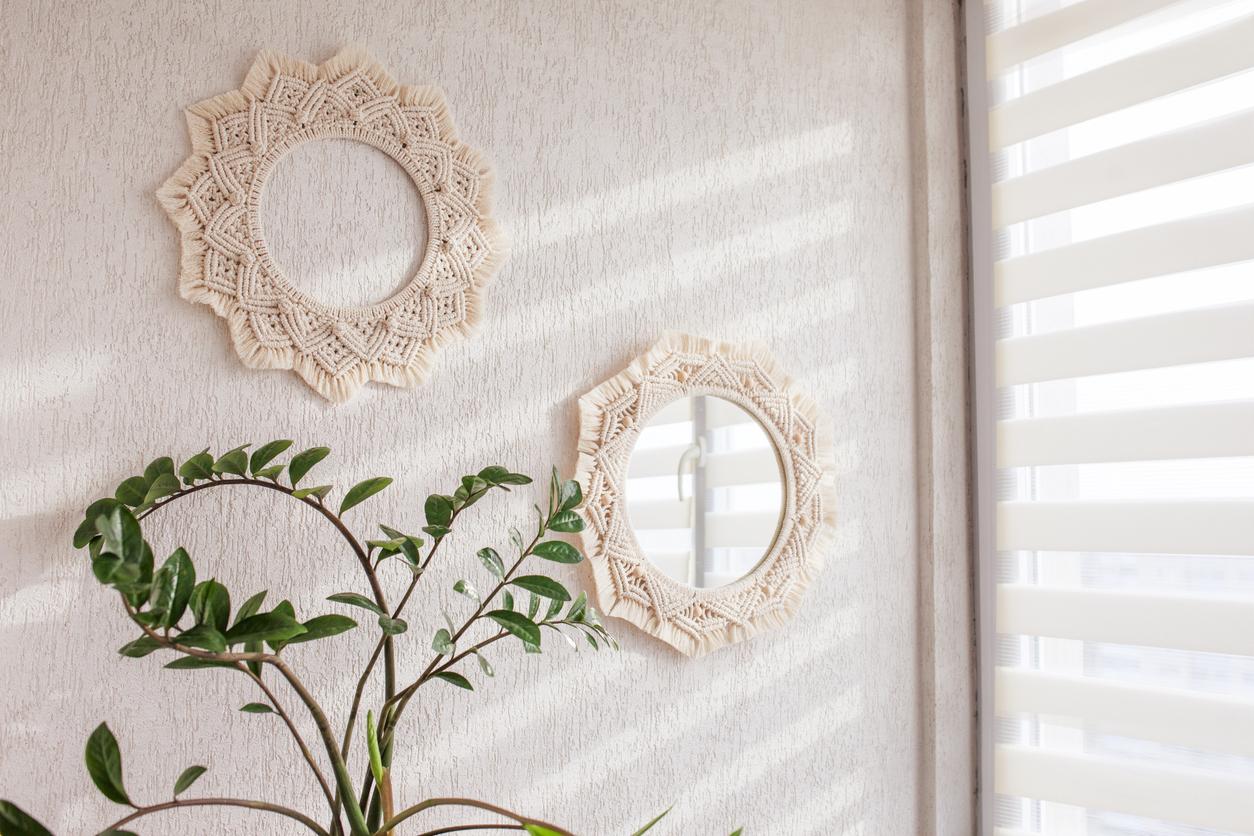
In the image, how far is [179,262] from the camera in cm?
120

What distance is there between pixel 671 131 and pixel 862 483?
0.66m

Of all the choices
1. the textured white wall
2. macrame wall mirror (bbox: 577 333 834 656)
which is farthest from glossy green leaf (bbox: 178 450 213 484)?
macrame wall mirror (bbox: 577 333 834 656)

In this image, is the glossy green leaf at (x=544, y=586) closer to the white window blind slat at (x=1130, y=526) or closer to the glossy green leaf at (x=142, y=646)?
the glossy green leaf at (x=142, y=646)

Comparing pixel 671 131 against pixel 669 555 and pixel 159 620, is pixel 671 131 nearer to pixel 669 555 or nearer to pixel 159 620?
pixel 669 555

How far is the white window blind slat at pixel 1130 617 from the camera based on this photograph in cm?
136

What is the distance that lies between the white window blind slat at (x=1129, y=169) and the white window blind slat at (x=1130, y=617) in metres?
0.63

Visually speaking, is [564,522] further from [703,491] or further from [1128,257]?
[1128,257]

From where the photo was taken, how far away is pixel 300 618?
1.23 m

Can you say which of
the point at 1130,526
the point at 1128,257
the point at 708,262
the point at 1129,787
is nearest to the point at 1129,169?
the point at 1128,257

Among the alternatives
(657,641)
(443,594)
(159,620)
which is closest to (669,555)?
(657,641)

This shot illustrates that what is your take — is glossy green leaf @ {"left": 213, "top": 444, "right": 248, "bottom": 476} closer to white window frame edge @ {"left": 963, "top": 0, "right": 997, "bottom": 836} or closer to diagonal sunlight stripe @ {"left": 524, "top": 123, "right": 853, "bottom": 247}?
diagonal sunlight stripe @ {"left": 524, "top": 123, "right": 853, "bottom": 247}

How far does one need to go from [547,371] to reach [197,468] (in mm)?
502

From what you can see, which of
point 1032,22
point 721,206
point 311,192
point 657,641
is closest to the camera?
point 311,192

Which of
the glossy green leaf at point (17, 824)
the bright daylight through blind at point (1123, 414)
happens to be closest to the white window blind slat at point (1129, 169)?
the bright daylight through blind at point (1123, 414)
